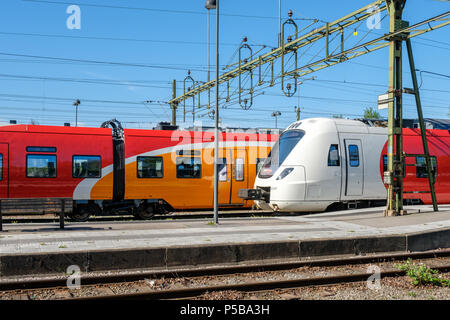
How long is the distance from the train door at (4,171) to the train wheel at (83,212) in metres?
2.32

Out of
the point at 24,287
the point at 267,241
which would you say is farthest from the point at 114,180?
the point at 24,287

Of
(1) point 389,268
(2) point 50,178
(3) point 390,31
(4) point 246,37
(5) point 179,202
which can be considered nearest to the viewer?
(1) point 389,268

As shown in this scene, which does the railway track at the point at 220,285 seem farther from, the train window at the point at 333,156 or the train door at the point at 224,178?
the train door at the point at 224,178

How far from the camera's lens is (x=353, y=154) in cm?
1652

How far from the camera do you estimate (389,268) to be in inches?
373

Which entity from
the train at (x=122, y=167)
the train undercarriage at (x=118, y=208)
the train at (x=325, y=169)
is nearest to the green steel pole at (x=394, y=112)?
the train at (x=325, y=169)

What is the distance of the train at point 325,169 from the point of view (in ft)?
51.2

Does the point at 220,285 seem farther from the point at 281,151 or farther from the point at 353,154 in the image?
the point at 353,154
